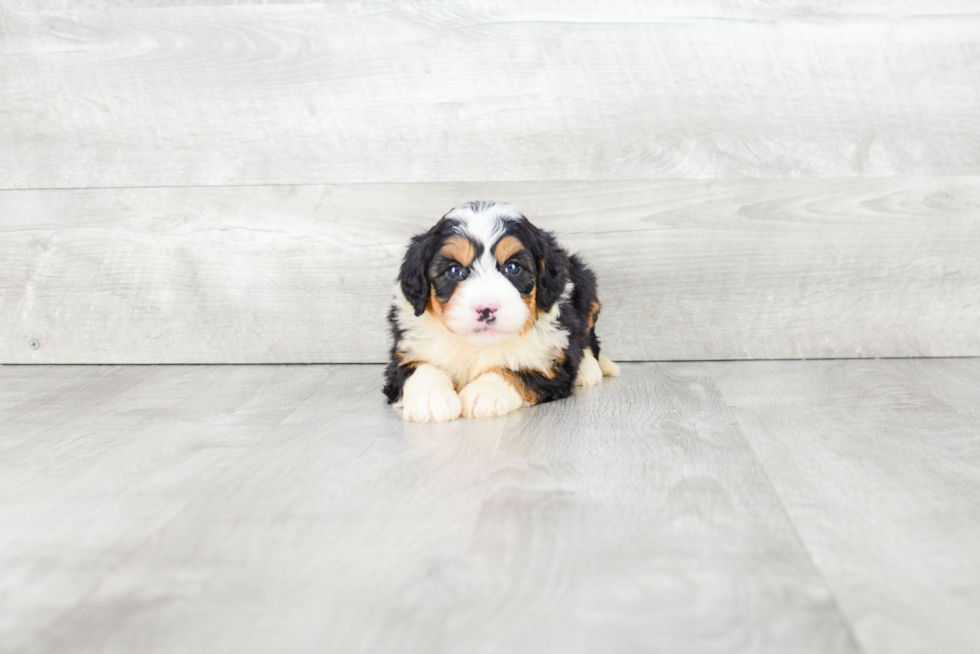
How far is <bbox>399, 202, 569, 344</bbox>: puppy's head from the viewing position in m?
2.07

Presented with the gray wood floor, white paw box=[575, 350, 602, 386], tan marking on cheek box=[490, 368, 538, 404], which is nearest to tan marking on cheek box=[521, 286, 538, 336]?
tan marking on cheek box=[490, 368, 538, 404]

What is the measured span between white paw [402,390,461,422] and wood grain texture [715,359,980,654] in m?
0.67

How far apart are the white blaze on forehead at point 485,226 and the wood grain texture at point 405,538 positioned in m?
0.39

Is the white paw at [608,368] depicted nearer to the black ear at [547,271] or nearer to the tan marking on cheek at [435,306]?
the black ear at [547,271]

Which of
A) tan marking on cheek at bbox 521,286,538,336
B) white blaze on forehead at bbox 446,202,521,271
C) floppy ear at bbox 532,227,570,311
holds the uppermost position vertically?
white blaze on forehead at bbox 446,202,521,271

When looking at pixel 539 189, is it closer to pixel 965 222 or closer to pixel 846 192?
pixel 846 192

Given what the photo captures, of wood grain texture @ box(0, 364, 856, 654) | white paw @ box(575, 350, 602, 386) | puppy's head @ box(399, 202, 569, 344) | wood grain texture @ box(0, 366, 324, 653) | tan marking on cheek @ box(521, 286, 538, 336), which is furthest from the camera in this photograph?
white paw @ box(575, 350, 602, 386)

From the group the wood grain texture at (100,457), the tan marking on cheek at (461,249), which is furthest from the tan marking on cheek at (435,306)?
the wood grain texture at (100,457)

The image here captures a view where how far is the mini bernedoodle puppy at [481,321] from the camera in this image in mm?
2092

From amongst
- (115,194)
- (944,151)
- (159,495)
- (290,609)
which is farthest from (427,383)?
(944,151)

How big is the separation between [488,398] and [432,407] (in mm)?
142

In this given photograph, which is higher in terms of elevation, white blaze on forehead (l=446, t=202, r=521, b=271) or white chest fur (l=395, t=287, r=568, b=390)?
white blaze on forehead (l=446, t=202, r=521, b=271)

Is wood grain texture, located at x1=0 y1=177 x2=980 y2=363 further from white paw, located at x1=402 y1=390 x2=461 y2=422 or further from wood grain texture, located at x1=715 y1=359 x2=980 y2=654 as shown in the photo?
white paw, located at x1=402 y1=390 x2=461 y2=422

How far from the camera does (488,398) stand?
2.13 meters
